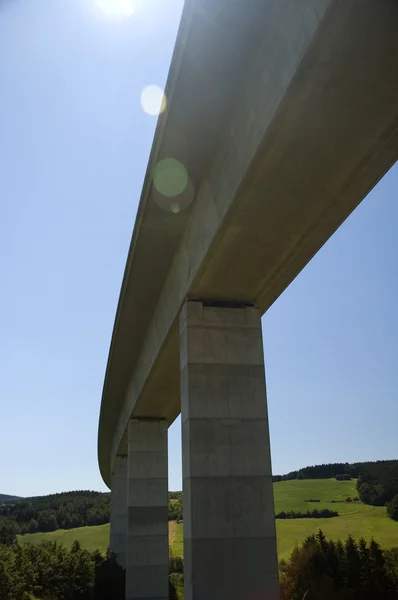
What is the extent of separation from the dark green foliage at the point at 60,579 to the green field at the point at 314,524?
1193 inches

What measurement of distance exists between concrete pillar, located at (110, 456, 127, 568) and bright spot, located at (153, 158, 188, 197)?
31.2 meters

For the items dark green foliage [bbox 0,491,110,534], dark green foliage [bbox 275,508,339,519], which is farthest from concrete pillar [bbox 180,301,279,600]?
dark green foliage [bbox 0,491,110,534]

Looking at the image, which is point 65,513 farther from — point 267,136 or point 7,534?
point 267,136

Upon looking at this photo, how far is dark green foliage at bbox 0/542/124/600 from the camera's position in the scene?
26.4 m

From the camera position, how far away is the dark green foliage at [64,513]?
117 metres

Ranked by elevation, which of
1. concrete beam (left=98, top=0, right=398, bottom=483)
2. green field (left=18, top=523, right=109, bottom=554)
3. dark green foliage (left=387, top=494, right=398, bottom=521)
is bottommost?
green field (left=18, top=523, right=109, bottom=554)

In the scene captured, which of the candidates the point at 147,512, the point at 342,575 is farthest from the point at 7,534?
the point at 147,512

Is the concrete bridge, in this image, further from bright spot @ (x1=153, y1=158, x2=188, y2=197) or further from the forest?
the forest

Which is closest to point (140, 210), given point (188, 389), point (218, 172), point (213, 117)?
point (218, 172)

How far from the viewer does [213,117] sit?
8.30 metres

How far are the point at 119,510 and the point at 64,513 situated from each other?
317ft

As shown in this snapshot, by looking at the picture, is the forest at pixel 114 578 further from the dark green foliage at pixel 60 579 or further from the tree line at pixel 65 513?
the tree line at pixel 65 513

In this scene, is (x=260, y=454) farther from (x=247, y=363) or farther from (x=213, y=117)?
(x=213, y=117)

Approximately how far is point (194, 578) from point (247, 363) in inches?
181
